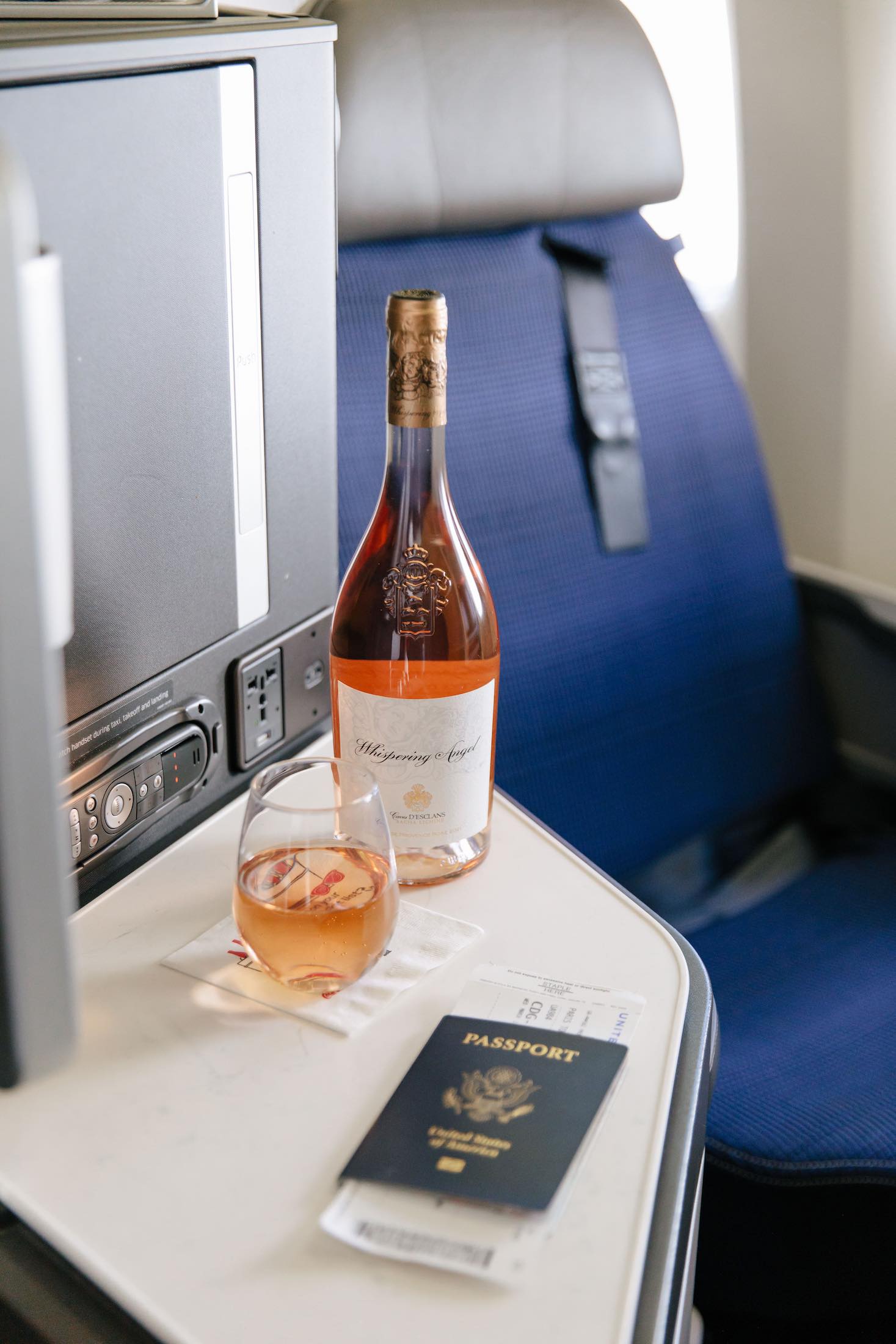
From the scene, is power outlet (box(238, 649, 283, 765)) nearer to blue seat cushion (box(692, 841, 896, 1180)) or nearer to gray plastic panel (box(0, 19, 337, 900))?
gray plastic panel (box(0, 19, 337, 900))

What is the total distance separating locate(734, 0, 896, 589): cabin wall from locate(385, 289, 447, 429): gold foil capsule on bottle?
1.11 meters

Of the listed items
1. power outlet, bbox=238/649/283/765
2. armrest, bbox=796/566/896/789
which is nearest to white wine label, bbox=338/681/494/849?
power outlet, bbox=238/649/283/765

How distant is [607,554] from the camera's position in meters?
1.31

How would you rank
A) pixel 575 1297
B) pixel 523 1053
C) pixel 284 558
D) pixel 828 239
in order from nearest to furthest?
pixel 575 1297 → pixel 523 1053 → pixel 284 558 → pixel 828 239

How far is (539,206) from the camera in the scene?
1.25 meters

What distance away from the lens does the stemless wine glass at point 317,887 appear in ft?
1.97

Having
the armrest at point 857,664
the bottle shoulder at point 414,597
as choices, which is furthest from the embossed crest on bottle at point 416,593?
the armrest at point 857,664

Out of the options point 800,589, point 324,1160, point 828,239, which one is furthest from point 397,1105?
point 828,239

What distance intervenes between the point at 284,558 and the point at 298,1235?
0.46m

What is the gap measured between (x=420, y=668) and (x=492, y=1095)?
28cm

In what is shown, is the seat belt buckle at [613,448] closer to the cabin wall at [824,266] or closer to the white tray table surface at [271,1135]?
the cabin wall at [824,266]

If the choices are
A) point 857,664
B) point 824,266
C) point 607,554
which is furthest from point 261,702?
point 824,266

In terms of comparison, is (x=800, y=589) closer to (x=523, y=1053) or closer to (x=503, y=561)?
(x=503, y=561)

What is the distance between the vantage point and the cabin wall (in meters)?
1.51
